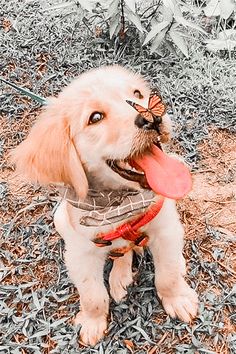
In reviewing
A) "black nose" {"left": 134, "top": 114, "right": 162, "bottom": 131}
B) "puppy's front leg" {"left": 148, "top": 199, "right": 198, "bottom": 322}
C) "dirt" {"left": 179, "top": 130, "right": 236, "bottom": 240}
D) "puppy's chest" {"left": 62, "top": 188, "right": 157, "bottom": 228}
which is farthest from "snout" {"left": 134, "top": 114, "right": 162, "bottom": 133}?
"dirt" {"left": 179, "top": 130, "right": 236, "bottom": 240}

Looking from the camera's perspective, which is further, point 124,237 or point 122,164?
point 124,237

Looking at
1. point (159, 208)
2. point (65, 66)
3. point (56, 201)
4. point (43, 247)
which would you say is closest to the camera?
point (159, 208)

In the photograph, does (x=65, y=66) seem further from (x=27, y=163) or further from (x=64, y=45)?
(x=27, y=163)

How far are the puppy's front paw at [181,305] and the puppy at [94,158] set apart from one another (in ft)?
0.57

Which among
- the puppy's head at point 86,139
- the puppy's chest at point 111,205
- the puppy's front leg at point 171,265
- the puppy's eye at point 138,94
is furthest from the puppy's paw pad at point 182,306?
the puppy's eye at point 138,94

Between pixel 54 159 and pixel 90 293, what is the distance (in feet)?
2.04

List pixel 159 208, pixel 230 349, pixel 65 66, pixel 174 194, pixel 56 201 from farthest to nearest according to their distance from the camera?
pixel 65 66
pixel 56 201
pixel 230 349
pixel 159 208
pixel 174 194

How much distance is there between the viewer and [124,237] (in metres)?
2.17

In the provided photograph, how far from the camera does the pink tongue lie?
190cm

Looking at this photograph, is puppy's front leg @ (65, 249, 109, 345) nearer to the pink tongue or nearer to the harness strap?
the harness strap

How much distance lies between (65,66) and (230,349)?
208 cm

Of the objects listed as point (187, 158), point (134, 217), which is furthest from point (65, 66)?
point (134, 217)

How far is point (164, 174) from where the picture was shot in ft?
6.31

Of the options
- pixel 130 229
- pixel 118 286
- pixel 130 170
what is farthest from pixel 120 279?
pixel 130 170
